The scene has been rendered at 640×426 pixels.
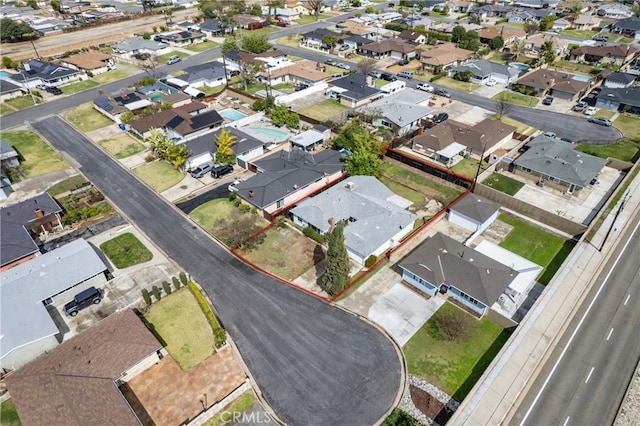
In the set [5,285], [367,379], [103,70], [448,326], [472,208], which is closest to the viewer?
[367,379]

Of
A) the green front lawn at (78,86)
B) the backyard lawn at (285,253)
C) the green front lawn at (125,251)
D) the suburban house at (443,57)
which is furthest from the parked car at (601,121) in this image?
the green front lawn at (78,86)

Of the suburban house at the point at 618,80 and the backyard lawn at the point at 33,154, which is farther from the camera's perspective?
the suburban house at the point at 618,80

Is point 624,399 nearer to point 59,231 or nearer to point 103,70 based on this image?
point 59,231

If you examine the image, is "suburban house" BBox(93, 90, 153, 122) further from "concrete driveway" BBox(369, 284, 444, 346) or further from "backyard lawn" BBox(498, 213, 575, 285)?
"backyard lawn" BBox(498, 213, 575, 285)

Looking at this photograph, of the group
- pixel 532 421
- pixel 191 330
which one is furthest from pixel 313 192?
pixel 532 421

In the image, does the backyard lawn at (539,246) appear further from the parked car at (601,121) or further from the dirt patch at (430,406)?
the parked car at (601,121)

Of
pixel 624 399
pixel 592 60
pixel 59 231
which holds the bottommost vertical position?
pixel 59 231

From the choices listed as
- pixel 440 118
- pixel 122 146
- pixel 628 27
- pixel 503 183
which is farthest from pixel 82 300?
pixel 628 27
